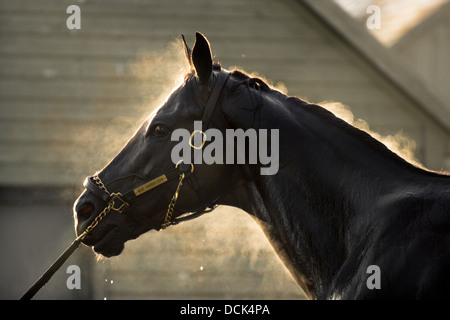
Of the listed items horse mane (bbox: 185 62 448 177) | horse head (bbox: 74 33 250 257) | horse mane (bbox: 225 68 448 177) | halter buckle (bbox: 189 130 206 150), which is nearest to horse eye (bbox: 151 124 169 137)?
horse head (bbox: 74 33 250 257)

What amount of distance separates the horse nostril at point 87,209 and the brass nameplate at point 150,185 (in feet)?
0.83

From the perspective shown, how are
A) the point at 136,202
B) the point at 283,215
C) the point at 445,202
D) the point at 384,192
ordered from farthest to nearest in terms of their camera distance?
the point at 136,202 → the point at 283,215 → the point at 384,192 → the point at 445,202

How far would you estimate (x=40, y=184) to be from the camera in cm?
643

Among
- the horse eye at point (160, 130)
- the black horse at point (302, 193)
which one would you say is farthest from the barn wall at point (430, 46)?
the horse eye at point (160, 130)

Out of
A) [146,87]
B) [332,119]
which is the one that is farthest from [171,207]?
[146,87]

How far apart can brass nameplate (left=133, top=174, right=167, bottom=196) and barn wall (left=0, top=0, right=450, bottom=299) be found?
351 cm

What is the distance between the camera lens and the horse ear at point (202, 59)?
2.72 meters

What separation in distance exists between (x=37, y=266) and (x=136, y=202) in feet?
13.5

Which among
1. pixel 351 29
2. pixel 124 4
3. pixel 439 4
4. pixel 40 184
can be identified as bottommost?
pixel 40 184

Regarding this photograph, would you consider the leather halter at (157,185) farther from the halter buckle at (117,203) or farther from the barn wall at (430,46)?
the barn wall at (430,46)

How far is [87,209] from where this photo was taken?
2986mm

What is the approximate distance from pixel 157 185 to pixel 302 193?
0.72 m

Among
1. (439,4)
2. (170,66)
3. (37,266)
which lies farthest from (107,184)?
(439,4)

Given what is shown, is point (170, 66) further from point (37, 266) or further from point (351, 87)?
point (37, 266)
